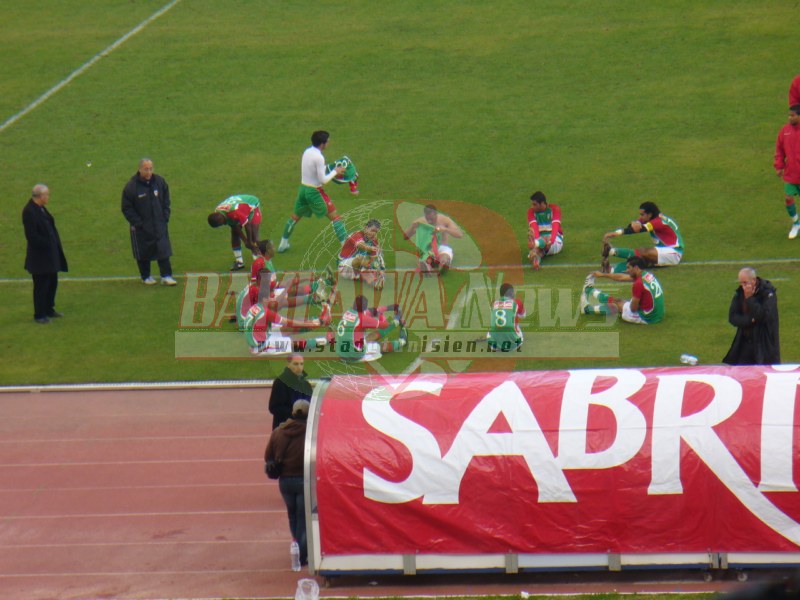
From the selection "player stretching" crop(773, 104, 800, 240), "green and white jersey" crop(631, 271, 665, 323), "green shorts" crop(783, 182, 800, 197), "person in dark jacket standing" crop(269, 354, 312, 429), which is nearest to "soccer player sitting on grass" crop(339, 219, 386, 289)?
"green and white jersey" crop(631, 271, 665, 323)

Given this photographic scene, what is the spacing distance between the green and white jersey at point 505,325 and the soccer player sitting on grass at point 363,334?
1098mm

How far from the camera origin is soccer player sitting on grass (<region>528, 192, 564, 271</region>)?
649 inches

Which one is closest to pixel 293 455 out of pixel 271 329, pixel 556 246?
pixel 271 329

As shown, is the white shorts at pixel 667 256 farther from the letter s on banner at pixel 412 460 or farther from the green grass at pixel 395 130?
the letter s on banner at pixel 412 460

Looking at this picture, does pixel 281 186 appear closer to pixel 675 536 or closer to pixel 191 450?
pixel 191 450

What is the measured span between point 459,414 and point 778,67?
660 inches

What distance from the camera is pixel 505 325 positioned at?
44.9 ft

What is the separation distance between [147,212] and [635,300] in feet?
21.9

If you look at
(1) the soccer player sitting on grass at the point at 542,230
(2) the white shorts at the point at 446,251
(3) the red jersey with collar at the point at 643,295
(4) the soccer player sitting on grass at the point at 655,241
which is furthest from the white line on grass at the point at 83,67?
(3) the red jersey with collar at the point at 643,295

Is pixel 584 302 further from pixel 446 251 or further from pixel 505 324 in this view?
pixel 446 251

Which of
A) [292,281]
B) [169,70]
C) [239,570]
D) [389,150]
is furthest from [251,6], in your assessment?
[239,570]

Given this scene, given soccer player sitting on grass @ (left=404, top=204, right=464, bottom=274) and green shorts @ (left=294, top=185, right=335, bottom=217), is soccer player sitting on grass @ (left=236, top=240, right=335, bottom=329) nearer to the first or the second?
soccer player sitting on grass @ (left=404, top=204, right=464, bottom=274)

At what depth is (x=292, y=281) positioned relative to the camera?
1527 centimetres

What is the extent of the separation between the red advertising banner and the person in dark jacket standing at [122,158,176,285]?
7.66 metres
